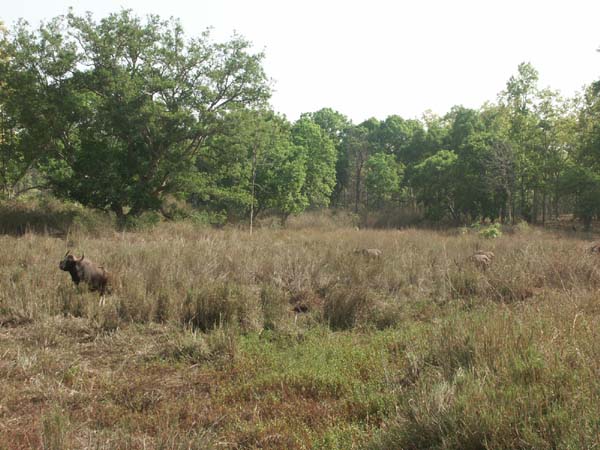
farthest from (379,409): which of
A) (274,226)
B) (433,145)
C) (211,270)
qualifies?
(433,145)

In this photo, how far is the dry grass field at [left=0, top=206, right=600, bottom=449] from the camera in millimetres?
2822

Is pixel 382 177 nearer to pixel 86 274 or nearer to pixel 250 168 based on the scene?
pixel 250 168

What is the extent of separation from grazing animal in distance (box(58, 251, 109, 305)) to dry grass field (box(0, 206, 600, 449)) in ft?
0.73

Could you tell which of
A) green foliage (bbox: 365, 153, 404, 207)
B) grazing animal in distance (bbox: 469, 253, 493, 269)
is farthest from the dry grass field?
green foliage (bbox: 365, 153, 404, 207)

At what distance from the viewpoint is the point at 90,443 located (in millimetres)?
3039

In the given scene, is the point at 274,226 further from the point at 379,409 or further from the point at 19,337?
the point at 379,409

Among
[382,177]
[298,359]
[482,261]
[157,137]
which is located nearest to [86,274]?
[298,359]

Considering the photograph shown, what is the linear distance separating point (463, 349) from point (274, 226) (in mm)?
22370

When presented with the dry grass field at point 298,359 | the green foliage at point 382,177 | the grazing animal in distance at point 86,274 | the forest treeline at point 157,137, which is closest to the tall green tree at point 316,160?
the green foliage at point 382,177

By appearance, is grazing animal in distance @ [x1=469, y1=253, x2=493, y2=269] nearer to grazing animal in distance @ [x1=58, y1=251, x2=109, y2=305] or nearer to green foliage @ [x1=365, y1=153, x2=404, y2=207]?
grazing animal in distance @ [x1=58, y1=251, x2=109, y2=305]

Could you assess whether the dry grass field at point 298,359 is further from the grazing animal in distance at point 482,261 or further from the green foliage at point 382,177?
the green foliage at point 382,177

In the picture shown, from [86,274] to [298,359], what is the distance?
4.31m

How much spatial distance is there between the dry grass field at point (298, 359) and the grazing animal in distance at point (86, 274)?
8.7 inches

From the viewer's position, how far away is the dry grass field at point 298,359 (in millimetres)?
2822
